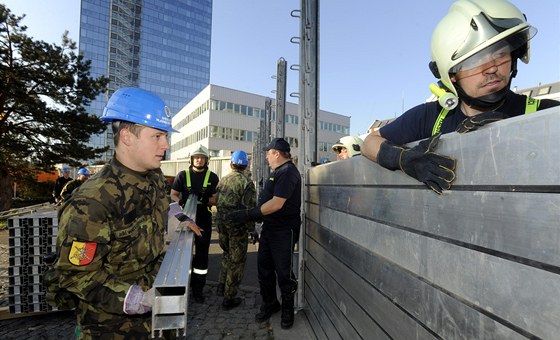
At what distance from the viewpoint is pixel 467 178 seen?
1.11m

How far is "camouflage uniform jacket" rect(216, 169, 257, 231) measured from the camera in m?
4.88

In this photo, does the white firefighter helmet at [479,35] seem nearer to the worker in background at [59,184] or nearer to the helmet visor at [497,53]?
the helmet visor at [497,53]

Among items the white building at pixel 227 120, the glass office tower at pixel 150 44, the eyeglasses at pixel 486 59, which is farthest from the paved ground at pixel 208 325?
the glass office tower at pixel 150 44

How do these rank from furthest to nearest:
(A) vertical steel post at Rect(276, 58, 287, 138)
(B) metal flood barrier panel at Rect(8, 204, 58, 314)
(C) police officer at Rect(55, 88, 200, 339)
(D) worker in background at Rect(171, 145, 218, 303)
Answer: (A) vertical steel post at Rect(276, 58, 287, 138)
(D) worker in background at Rect(171, 145, 218, 303)
(B) metal flood barrier panel at Rect(8, 204, 58, 314)
(C) police officer at Rect(55, 88, 200, 339)

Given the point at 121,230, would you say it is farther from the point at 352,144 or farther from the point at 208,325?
the point at 352,144

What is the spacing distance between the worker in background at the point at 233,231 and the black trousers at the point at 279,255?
640 mm

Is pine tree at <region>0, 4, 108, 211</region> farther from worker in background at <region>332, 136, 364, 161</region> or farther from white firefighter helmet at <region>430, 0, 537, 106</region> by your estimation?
white firefighter helmet at <region>430, 0, 537, 106</region>

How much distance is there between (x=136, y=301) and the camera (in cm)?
161

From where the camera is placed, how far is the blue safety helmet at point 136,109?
1.93m

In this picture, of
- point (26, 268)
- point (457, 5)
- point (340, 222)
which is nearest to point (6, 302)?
point (26, 268)

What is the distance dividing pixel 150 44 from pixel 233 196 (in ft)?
324

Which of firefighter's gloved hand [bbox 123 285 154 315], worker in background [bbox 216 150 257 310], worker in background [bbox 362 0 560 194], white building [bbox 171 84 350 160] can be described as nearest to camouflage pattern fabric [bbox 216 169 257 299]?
worker in background [bbox 216 150 257 310]

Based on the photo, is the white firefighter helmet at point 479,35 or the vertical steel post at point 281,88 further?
the vertical steel post at point 281,88

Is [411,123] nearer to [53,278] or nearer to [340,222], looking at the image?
[340,222]
